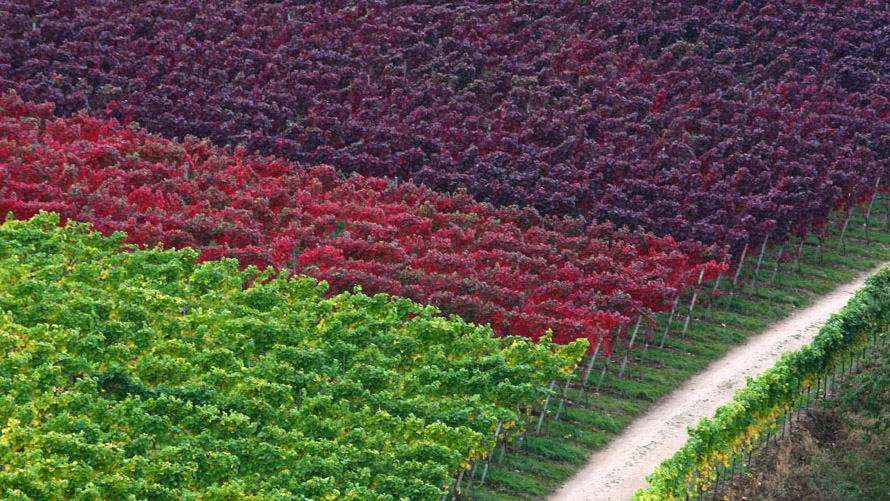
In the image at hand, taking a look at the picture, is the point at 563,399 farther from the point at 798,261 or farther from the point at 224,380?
the point at 798,261

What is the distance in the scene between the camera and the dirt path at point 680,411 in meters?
29.5

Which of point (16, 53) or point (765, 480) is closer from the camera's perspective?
point (765, 480)

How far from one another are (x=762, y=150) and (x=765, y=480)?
1634 centimetres

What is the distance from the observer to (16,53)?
47969mm

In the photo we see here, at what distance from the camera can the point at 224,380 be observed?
28.2 metres

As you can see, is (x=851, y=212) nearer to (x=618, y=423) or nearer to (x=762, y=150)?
(x=762, y=150)

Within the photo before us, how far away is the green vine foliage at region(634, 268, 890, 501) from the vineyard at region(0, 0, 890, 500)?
204 millimetres

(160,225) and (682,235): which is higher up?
(682,235)

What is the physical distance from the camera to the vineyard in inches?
→ 1072

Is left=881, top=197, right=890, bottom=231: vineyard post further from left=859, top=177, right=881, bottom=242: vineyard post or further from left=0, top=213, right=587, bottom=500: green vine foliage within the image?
left=0, top=213, right=587, bottom=500: green vine foliage

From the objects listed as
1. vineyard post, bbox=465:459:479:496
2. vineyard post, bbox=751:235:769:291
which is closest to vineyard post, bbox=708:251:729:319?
vineyard post, bbox=751:235:769:291

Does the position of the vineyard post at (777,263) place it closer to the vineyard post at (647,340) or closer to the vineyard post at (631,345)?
the vineyard post at (647,340)

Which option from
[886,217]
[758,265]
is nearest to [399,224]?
[758,265]

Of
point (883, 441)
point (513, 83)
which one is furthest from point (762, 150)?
point (883, 441)
